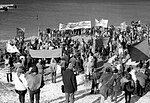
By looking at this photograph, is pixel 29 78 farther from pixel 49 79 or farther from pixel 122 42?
pixel 122 42

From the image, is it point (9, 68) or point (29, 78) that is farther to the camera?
point (9, 68)

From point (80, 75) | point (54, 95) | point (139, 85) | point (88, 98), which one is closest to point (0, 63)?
point (80, 75)

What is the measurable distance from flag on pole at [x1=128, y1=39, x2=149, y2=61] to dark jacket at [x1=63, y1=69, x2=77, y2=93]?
146 inches

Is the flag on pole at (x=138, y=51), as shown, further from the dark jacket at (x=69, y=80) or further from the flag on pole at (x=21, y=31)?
the flag on pole at (x=21, y=31)

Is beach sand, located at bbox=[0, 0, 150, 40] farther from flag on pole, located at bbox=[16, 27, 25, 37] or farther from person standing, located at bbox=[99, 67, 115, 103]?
person standing, located at bbox=[99, 67, 115, 103]

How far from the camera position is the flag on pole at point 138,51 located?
11453mm

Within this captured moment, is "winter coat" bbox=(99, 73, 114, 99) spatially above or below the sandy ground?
above

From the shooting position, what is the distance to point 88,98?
10398mm

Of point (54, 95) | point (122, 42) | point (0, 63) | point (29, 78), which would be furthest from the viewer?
point (122, 42)

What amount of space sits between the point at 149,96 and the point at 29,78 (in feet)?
14.3

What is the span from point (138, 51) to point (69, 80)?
13.5ft

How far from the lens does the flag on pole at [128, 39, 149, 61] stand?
1145cm

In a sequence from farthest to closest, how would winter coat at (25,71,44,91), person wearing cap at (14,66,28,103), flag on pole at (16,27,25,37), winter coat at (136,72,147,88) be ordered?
flag on pole at (16,27,25,37)
winter coat at (136,72,147,88)
winter coat at (25,71,44,91)
person wearing cap at (14,66,28,103)

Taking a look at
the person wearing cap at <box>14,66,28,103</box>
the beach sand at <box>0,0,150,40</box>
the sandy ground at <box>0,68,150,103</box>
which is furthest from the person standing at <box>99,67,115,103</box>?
the beach sand at <box>0,0,150,40</box>
